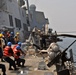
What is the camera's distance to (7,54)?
12.9m

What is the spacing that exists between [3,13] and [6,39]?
8.31 meters

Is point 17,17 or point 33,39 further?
point 17,17

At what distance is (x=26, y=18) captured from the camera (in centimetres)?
4425

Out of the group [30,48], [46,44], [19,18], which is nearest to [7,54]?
[30,48]

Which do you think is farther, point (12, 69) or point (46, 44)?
point (46, 44)

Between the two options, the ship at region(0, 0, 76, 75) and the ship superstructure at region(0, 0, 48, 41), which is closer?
the ship at region(0, 0, 76, 75)

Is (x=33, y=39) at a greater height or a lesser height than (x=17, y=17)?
lesser

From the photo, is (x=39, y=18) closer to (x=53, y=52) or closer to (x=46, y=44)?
(x=46, y=44)

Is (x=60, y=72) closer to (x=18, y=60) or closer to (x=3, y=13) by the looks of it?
(x=18, y=60)

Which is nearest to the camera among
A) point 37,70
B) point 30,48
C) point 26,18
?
point 37,70

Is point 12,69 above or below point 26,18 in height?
below

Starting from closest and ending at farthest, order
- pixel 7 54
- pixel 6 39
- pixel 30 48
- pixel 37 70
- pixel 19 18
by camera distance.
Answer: pixel 7 54 < pixel 37 70 < pixel 6 39 < pixel 30 48 < pixel 19 18

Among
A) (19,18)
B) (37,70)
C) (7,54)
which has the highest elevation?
(19,18)

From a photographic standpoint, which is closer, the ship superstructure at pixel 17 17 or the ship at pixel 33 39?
the ship at pixel 33 39
